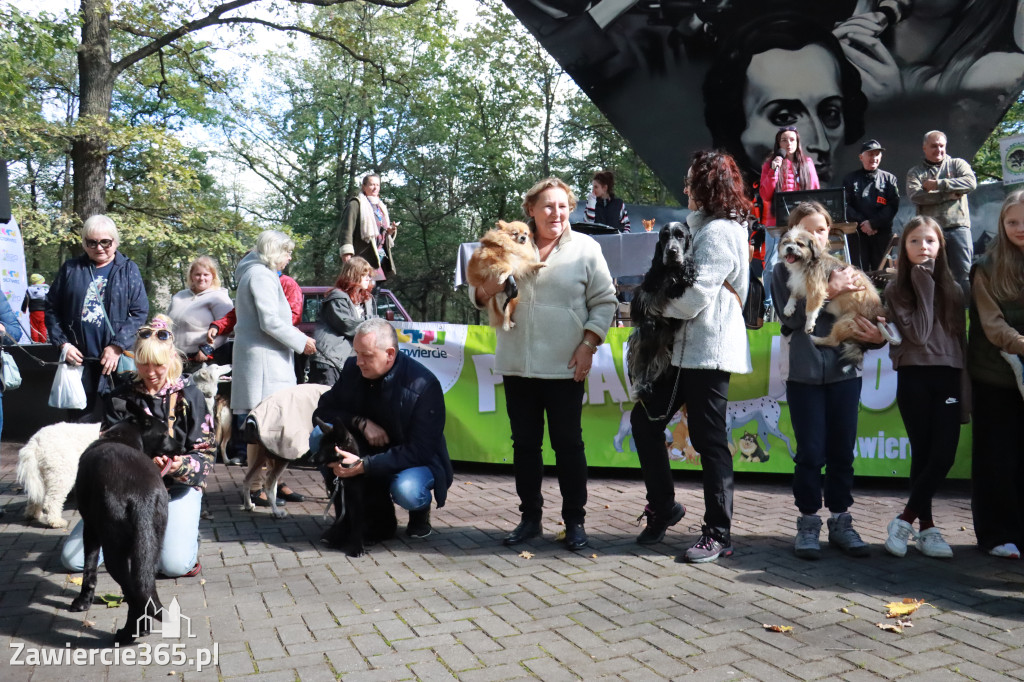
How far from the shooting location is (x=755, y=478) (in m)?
6.92

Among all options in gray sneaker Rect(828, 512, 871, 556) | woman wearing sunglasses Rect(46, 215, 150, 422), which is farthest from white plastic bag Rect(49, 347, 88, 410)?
gray sneaker Rect(828, 512, 871, 556)

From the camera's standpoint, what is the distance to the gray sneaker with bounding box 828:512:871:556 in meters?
4.46

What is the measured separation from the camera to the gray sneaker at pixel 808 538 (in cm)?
443

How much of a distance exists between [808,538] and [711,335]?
1.26 m

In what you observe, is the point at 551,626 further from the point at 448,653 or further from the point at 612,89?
the point at 612,89

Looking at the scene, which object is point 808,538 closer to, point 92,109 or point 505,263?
point 505,263

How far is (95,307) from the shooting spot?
5.57 m

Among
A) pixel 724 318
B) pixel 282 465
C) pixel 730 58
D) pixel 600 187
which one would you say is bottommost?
pixel 282 465

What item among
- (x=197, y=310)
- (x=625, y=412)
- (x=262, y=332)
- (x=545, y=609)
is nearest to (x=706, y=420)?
(x=545, y=609)

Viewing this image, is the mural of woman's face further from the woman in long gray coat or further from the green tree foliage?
the green tree foliage

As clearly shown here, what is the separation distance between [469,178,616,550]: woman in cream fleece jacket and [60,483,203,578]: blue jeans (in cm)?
176

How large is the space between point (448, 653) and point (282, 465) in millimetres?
2878

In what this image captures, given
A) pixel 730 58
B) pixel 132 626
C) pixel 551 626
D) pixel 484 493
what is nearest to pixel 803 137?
pixel 730 58

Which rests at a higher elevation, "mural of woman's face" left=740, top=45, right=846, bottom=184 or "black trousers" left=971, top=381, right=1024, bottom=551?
"mural of woman's face" left=740, top=45, right=846, bottom=184
